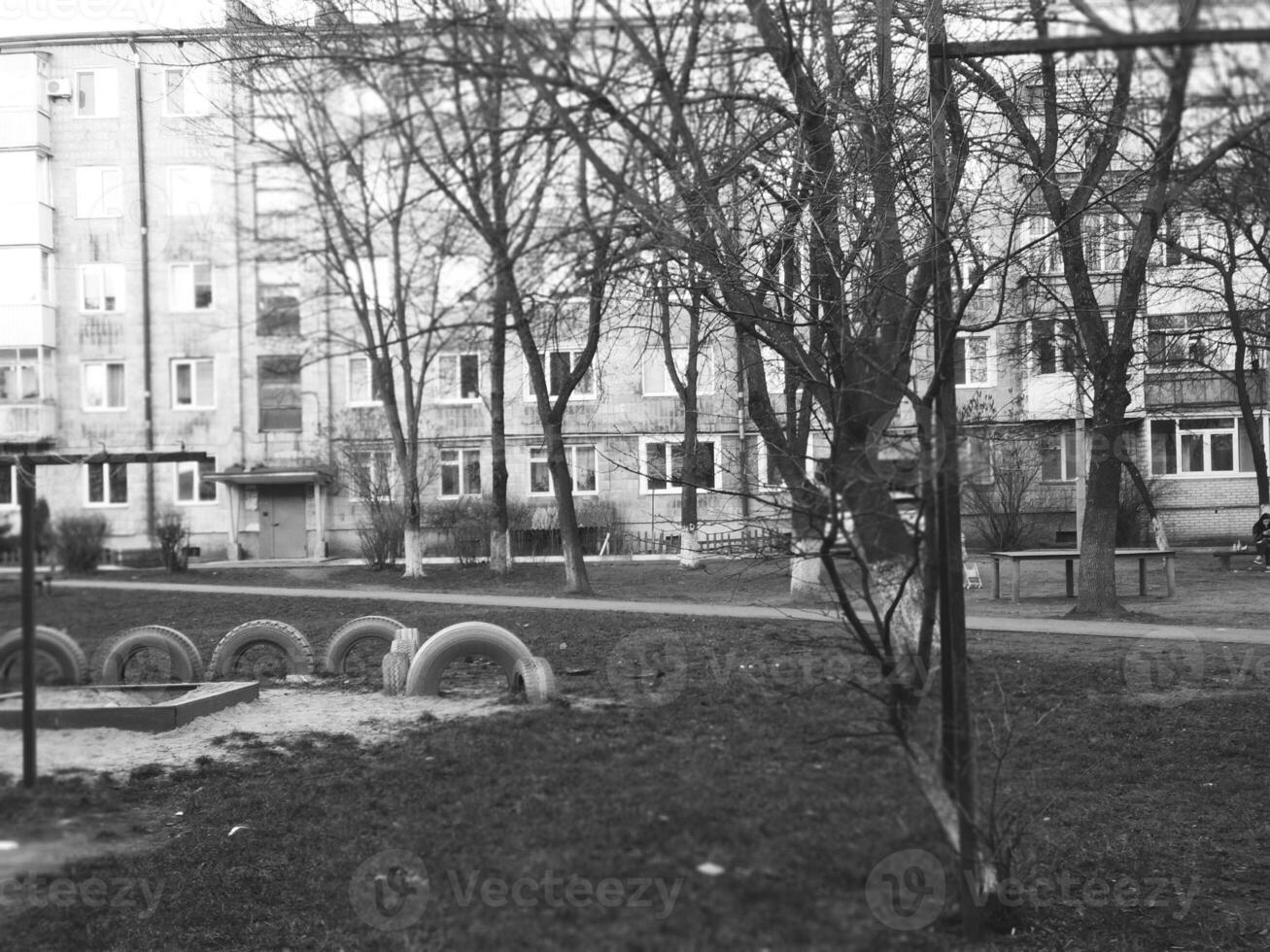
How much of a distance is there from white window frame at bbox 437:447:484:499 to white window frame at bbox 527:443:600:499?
0.55ft

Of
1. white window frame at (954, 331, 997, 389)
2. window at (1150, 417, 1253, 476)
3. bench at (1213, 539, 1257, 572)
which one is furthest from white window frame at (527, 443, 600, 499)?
window at (1150, 417, 1253, 476)

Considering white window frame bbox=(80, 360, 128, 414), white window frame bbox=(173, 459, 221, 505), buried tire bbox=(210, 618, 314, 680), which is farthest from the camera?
buried tire bbox=(210, 618, 314, 680)

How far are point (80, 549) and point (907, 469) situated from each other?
1.62 metres

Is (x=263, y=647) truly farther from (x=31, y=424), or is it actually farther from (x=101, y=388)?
(x=31, y=424)

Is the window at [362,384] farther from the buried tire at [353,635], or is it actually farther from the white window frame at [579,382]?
the buried tire at [353,635]

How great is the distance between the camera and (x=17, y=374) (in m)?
2.39

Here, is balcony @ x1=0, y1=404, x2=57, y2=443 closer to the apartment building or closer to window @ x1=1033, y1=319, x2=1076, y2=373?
the apartment building

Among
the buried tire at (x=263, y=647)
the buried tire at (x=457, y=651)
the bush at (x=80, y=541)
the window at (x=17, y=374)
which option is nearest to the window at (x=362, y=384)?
the bush at (x=80, y=541)

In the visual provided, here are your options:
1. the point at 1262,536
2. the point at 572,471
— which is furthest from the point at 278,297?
the point at 1262,536

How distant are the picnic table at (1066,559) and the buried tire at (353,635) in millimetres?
8724

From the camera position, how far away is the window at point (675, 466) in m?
3.34

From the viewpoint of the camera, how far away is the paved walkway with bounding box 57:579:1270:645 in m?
3.08

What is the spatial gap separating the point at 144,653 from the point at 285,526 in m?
0.89

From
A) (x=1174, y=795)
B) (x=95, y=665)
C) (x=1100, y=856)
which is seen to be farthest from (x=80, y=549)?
(x=1174, y=795)
